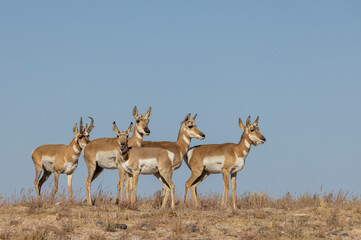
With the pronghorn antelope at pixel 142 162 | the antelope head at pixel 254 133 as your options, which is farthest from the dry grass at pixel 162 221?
the antelope head at pixel 254 133

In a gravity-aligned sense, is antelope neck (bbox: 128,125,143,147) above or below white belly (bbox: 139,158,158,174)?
above

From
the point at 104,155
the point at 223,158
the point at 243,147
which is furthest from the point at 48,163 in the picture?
the point at 243,147

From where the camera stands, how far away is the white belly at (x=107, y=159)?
16.1 metres

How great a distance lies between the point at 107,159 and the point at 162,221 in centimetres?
396

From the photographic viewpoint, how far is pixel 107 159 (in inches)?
638

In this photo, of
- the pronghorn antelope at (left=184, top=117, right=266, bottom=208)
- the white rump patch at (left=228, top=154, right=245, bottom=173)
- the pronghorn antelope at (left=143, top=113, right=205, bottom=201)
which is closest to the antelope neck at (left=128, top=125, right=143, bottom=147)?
the pronghorn antelope at (left=143, top=113, right=205, bottom=201)

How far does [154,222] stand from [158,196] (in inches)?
147

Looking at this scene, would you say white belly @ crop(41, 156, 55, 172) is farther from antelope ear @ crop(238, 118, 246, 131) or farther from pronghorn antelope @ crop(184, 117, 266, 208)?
antelope ear @ crop(238, 118, 246, 131)

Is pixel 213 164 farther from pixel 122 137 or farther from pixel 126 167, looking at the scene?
pixel 122 137

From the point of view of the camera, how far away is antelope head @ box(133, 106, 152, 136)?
55.3ft

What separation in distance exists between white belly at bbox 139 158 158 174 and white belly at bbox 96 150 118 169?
52.4 inches

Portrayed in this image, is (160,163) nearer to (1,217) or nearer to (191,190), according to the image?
(191,190)

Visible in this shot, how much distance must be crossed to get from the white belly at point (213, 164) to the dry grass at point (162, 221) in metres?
1.51

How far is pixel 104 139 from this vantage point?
16609mm
